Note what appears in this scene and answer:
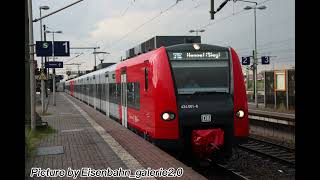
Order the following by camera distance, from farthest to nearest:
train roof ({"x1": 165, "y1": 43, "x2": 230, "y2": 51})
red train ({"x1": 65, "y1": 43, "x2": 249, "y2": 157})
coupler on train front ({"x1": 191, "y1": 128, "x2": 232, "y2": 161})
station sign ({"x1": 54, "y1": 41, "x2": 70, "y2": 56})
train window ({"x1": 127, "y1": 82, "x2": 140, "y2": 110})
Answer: station sign ({"x1": 54, "y1": 41, "x2": 70, "y2": 56}) → train window ({"x1": 127, "y1": 82, "x2": 140, "y2": 110}) → train roof ({"x1": 165, "y1": 43, "x2": 230, "y2": 51}) → red train ({"x1": 65, "y1": 43, "x2": 249, "y2": 157}) → coupler on train front ({"x1": 191, "y1": 128, "x2": 232, "y2": 161})

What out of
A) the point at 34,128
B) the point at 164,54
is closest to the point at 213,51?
the point at 164,54

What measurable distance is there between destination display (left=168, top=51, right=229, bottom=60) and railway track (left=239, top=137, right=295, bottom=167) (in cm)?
324

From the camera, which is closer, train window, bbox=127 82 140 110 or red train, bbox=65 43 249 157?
red train, bbox=65 43 249 157

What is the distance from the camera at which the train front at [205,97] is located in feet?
34.9

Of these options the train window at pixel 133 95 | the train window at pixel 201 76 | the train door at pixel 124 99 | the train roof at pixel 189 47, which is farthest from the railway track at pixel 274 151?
the train door at pixel 124 99

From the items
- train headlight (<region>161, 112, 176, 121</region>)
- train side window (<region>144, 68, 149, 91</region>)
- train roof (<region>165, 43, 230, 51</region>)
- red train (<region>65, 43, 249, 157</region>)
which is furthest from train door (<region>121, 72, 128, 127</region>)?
train headlight (<region>161, 112, 176, 121</region>)

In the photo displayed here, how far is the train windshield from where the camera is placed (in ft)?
36.1

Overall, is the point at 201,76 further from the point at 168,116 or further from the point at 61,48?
the point at 61,48

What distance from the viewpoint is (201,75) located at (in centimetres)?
1118

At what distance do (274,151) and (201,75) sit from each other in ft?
16.1

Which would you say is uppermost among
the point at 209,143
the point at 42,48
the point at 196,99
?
the point at 42,48

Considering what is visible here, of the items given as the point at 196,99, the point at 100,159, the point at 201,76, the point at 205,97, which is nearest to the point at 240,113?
the point at 205,97

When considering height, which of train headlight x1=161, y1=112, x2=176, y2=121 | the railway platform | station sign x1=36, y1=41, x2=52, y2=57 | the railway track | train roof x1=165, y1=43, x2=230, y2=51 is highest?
station sign x1=36, y1=41, x2=52, y2=57

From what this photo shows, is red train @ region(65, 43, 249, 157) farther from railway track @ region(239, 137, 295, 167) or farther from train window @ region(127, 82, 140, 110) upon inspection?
railway track @ region(239, 137, 295, 167)
